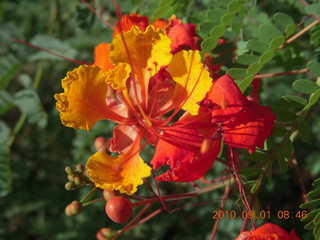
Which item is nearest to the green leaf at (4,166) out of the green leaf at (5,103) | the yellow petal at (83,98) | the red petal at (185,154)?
the green leaf at (5,103)

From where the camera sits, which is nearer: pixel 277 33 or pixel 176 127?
pixel 176 127

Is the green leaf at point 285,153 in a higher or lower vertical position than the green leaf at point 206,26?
lower

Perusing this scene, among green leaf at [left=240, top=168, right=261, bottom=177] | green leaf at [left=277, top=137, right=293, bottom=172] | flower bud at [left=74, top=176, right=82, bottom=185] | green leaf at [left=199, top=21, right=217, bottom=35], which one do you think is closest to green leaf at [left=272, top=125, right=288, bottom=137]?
green leaf at [left=277, top=137, right=293, bottom=172]

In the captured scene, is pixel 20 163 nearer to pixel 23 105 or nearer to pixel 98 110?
pixel 23 105

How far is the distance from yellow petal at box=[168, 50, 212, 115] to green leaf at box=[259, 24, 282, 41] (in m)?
0.37

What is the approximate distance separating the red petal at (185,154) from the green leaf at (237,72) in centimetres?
27

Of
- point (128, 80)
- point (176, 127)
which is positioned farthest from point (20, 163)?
point (176, 127)

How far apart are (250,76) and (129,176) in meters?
0.57

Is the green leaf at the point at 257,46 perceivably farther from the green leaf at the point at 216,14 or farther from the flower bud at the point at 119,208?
the flower bud at the point at 119,208

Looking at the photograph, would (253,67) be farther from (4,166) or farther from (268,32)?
(4,166)

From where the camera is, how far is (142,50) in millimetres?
1826

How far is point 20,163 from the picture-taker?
371cm

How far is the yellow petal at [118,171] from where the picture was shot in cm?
170

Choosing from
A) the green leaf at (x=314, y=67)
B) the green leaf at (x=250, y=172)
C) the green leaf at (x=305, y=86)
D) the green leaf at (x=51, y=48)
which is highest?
the green leaf at (x=314, y=67)
